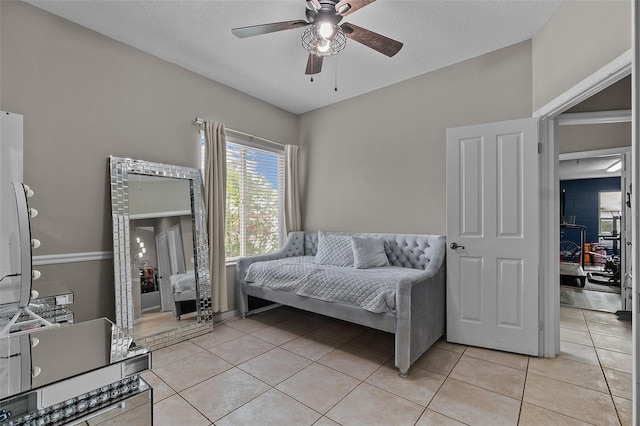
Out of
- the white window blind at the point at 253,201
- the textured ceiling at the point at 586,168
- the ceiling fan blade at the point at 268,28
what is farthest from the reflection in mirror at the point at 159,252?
the textured ceiling at the point at 586,168

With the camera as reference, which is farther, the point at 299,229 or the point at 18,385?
the point at 299,229

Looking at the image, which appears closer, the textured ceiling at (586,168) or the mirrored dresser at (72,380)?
the mirrored dresser at (72,380)

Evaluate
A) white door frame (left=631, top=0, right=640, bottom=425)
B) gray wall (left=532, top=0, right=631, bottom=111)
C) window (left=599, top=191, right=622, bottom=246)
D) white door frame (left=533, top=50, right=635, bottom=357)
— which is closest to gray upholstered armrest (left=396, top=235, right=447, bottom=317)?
white door frame (left=533, top=50, right=635, bottom=357)

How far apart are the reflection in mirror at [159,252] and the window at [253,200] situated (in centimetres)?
60

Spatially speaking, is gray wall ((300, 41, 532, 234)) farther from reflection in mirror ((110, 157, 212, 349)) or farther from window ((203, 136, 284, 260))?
reflection in mirror ((110, 157, 212, 349))

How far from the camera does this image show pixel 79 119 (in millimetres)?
2516

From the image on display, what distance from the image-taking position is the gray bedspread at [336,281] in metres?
2.47

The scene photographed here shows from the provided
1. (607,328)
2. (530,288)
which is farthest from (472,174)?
(607,328)

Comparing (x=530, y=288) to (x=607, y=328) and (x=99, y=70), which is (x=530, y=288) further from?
(x=99, y=70)

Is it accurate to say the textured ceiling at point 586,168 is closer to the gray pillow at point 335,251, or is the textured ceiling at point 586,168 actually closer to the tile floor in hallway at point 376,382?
the tile floor in hallway at point 376,382

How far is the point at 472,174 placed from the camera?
2791 mm

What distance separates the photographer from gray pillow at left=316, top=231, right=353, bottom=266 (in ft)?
11.3

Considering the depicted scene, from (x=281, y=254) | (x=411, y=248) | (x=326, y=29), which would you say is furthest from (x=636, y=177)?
(x=281, y=254)

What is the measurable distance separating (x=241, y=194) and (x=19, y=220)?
264cm
